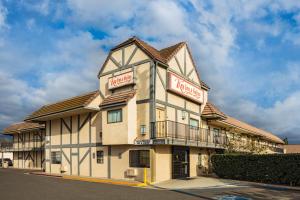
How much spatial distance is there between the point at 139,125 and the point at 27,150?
23519 mm

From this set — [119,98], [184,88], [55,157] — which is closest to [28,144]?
[55,157]

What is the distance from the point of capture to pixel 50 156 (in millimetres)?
29250

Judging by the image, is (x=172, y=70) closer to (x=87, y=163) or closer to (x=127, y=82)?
(x=127, y=82)

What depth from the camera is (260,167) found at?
66.4ft

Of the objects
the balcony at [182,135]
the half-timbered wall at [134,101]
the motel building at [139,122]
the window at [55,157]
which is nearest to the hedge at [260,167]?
the balcony at [182,135]

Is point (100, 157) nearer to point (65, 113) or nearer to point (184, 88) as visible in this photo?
point (65, 113)

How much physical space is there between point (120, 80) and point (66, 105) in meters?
6.35

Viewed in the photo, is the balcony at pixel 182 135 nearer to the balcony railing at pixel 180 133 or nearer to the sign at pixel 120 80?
the balcony railing at pixel 180 133

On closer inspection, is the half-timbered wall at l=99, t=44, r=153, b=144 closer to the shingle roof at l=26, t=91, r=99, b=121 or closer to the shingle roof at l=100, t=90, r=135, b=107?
the shingle roof at l=100, t=90, r=135, b=107

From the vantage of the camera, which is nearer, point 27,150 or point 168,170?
point 168,170

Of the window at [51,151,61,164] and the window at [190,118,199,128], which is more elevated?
the window at [190,118,199,128]

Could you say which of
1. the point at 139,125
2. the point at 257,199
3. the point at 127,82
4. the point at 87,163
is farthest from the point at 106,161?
the point at 257,199

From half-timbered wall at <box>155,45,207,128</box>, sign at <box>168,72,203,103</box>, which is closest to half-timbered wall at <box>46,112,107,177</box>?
half-timbered wall at <box>155,45,207,128</box>

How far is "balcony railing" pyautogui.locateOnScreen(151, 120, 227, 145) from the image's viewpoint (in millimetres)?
20141
